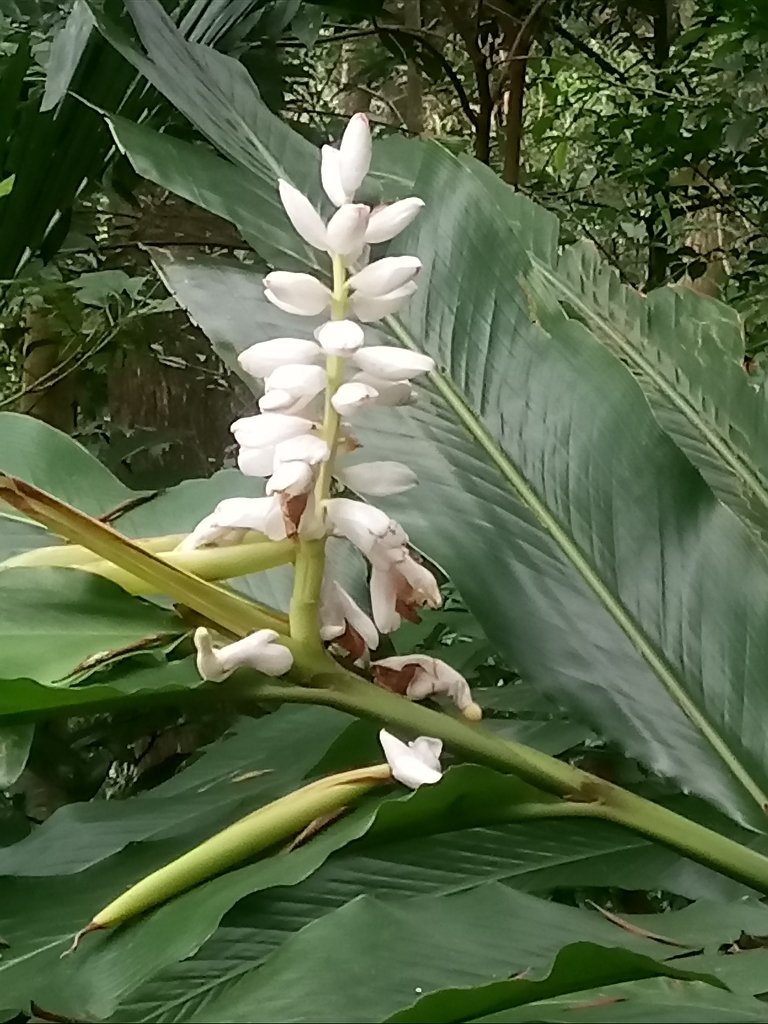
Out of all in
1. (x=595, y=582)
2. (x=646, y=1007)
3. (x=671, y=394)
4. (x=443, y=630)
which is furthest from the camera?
(x=443, y=630)

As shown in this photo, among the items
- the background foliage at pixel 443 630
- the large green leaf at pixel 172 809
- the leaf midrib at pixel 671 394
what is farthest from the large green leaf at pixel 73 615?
the leaf midrib at pixel 671 394

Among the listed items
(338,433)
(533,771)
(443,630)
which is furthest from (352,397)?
(443,630)

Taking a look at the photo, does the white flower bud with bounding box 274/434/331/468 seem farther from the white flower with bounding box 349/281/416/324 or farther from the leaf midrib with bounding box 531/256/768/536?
the leaf midrib with bounding box 531/256/768/536

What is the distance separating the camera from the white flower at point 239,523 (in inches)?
11.0

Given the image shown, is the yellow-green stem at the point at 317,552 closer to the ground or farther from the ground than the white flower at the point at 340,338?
closer to the ground

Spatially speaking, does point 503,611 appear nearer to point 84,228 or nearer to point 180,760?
point 180,760

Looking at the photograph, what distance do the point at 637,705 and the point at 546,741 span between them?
10 cm

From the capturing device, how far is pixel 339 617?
30cm

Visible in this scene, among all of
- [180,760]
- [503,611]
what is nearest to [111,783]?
[180,760]

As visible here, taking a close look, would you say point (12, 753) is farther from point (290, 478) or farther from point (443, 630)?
point (443, 630)

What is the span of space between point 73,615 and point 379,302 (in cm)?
13

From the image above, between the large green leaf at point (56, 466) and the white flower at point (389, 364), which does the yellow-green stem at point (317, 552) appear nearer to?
the white flower at point (389, 364)

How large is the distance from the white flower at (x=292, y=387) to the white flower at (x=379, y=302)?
25 millimetres

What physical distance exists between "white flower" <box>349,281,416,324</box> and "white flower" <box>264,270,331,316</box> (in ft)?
0.04
